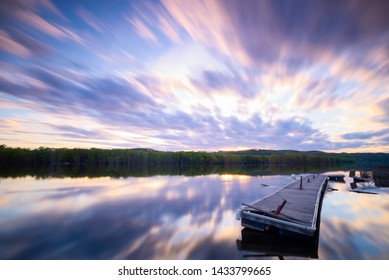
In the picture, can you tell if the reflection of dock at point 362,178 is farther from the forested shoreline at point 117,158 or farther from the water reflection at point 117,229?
the forested shoreline at point 117,158

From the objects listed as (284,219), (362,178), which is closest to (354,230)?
(284,219)

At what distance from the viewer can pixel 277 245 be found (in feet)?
19.3

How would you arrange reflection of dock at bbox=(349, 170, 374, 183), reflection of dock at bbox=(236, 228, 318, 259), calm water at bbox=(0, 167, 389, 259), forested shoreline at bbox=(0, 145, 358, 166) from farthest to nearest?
1. forested shoreline at bbox=(0, 145, 358, 166)
2. reflection of dock at bbox=(349, 170, 374, 183)
3. calm water at bbox=(0, 167, 389, 259)
4. reflection of dock at bbox=(236, 228, 318, 259)

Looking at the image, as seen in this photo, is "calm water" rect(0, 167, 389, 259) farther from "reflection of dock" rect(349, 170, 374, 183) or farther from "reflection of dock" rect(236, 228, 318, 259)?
"reflection of dock" rect(349, 170, 374, 183)

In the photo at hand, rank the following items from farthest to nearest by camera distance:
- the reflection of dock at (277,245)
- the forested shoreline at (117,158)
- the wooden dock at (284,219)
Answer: the forested shoreline at (117,158), the wooden dock at (284,219), the reflection of dock at (277,245)

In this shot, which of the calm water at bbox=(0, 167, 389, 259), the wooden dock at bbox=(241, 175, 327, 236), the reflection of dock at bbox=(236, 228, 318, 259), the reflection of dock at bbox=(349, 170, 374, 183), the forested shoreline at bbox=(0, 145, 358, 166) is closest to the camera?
the reflection of dock at bbox=(236, 228, 318, 259)

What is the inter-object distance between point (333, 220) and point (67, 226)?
1050cm

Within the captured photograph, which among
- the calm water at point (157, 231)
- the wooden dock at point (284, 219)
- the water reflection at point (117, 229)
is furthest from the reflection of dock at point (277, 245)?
the water reflection at point (117, 229)

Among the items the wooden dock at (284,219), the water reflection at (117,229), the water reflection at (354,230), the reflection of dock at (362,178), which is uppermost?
the reflection of dock at (362,178)

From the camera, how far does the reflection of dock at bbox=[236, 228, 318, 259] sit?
5.46 m

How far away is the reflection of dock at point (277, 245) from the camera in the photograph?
546cm

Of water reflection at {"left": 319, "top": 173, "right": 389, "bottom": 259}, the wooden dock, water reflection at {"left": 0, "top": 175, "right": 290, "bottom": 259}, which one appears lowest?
water reflection at {"left": 0, "top": 175, "right": 290, "bottom": 259}

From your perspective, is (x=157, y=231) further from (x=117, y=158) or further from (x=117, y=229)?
(x=117, y=158)

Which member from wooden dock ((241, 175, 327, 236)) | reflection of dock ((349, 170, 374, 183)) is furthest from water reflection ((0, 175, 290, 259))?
reflection of dock ((349, 170, 374, 183))
